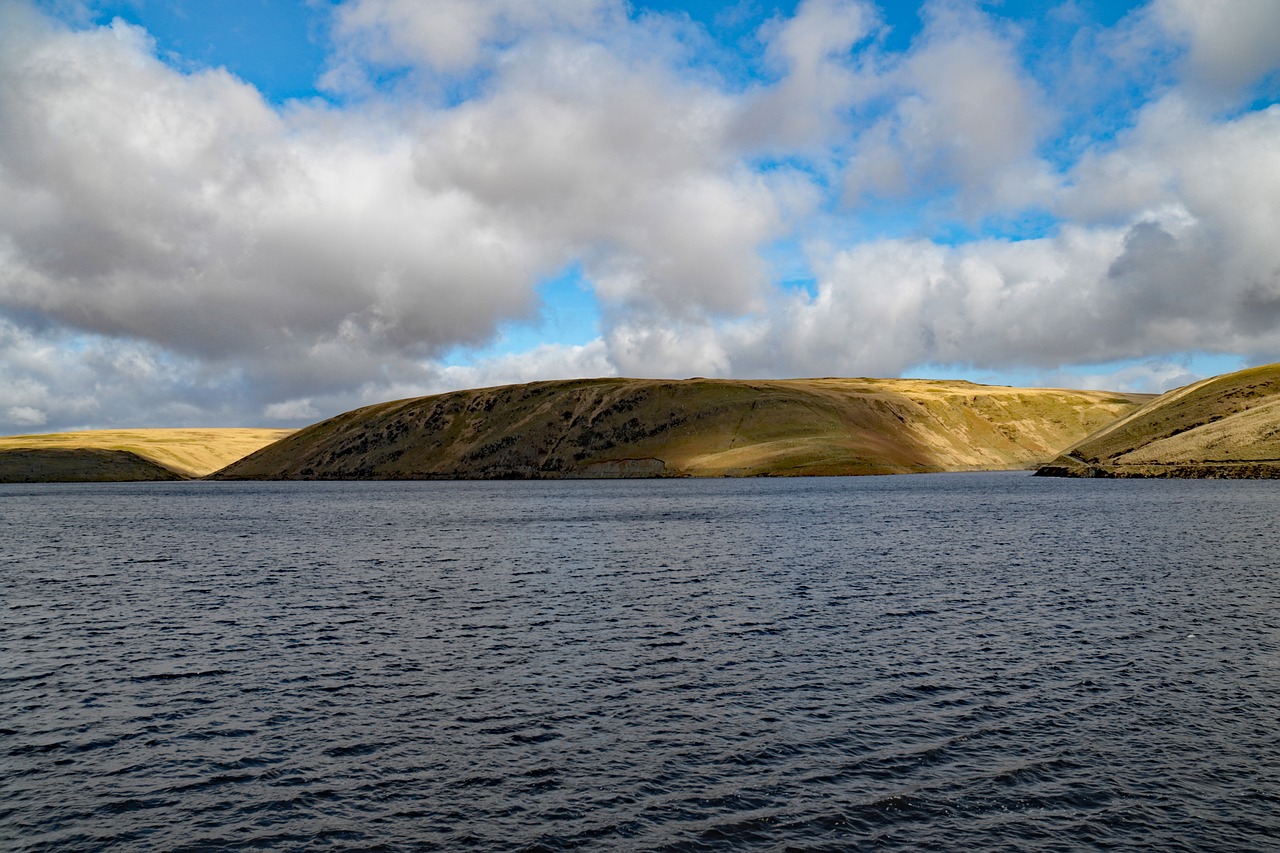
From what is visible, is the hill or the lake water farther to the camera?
the hill

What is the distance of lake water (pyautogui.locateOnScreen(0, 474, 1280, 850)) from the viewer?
20.6 meters

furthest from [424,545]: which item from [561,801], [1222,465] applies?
[1222,465]

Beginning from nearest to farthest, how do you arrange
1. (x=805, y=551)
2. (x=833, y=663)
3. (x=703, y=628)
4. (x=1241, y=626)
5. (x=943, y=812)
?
(x=943, y=812) → (x=833, y=663) → (x=1241, y=626) → (x=703, y=628) → (x=805, y=551)

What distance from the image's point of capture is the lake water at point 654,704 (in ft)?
67.5

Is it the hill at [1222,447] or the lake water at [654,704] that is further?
the hill at [1222,447]

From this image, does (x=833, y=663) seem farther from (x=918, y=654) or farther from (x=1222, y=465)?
(x=1222, y=465)

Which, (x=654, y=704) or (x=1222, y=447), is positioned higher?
(x=1222, y=447)

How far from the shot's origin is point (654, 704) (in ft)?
98.2

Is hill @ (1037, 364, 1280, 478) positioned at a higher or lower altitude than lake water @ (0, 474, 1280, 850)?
higher

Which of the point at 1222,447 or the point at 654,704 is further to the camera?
the point at 1222,447

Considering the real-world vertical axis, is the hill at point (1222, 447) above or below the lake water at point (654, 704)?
above

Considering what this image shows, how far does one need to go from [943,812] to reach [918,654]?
52.7ft

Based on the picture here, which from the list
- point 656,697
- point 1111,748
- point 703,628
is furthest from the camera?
point 703,628

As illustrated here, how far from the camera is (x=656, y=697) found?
101ft
